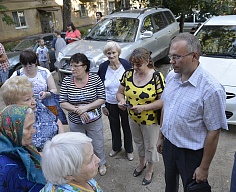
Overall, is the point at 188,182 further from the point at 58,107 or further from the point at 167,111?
the point at 58,107

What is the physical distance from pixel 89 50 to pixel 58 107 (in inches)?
108

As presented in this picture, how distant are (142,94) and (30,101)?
116 centimetres

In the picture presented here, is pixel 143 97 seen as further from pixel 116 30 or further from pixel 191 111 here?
pixel 116 30

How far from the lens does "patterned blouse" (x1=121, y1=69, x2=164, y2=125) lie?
252cm

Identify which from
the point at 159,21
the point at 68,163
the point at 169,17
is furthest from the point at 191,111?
the point at 169,17

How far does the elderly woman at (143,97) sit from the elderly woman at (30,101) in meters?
0.86

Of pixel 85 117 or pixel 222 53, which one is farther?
pixel 222 53

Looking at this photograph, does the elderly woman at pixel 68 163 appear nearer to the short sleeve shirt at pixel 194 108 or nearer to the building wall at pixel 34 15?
the short sleeve shirt at pixel 194 108

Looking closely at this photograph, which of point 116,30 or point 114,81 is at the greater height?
point 116,30

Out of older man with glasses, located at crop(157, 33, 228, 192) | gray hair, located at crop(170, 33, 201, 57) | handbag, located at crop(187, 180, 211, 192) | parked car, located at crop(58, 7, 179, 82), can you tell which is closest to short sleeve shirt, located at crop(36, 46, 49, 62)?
parked car, located at crop(58, 7, 179, 82)

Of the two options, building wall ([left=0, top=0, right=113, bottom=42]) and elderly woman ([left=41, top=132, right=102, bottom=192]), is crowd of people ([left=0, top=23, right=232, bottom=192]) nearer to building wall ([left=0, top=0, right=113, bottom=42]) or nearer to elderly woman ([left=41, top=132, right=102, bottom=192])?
elderly woman ([left=41, top=132, right=102, bottom=192])

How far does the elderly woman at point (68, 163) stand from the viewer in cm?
120

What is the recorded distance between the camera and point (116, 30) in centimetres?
610

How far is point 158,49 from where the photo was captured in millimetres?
6969
